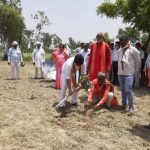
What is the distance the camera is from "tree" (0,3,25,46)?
34.6 m

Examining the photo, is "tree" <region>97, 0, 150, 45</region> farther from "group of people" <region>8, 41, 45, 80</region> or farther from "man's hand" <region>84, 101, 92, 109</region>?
"man's hand" <region>84, 101, 92, 109</region>

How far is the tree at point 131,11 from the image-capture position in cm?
1441

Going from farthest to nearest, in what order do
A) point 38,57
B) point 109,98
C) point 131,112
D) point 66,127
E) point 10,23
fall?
point 10,23 < point 38,57 < point 109,98 < point 131,112 < point 66,127

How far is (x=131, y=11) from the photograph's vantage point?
1538 centimetres

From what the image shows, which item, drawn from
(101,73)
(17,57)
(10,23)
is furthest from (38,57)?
(10,23)

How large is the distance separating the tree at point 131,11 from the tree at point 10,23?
19363mm

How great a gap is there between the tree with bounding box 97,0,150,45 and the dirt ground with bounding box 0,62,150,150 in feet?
13.4

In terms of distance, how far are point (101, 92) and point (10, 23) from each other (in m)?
25.8

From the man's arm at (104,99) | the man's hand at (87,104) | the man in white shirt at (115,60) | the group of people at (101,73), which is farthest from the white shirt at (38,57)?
the man's hand at (87,104)

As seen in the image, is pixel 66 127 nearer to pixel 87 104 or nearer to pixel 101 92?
pixel 87 104

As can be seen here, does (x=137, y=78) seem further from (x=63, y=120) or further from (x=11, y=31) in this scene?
(x=11, y=31)

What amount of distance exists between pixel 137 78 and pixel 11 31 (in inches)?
860

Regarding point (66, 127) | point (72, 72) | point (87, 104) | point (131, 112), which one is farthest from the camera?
point (131, 112)

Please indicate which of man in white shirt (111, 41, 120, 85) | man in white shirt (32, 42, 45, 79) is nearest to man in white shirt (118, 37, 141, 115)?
man in white shirt (111, 41, 120, 85)
